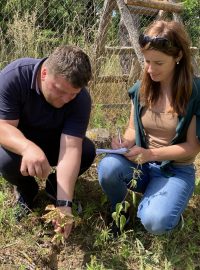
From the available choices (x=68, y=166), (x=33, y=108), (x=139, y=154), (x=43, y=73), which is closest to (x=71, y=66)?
(x=43, y=73)

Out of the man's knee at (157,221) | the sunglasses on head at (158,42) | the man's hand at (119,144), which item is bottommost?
the man's knee at (157,221)

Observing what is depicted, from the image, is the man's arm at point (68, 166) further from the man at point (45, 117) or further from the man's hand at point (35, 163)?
the man's hand at point (35, 163)

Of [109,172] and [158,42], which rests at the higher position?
[158,42]

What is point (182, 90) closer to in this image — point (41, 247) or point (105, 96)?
point (41, 247)

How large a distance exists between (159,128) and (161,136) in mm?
66

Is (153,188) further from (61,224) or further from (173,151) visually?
(61,224)

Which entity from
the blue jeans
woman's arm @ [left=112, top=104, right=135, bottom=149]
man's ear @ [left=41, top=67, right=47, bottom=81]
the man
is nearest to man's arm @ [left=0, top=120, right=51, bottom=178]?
the man

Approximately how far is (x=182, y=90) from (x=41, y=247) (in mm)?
1263

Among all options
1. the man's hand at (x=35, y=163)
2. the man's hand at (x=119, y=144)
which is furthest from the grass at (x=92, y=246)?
the man's hand at (x=35, y=163)

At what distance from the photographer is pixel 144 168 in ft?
8.63

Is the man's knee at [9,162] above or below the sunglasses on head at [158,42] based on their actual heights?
below

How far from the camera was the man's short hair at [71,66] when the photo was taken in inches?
81.8

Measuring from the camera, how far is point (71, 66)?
6.85 feet

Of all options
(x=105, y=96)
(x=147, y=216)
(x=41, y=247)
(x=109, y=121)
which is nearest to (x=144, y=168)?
(x=147, y=216)
